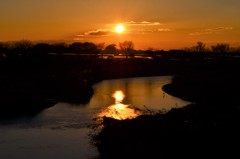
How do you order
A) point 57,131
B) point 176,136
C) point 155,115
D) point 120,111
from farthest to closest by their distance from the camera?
point 120,111 < point 57,131 < point 155,115 < point 176,136

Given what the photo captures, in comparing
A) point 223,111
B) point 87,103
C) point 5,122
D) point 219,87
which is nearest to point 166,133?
point 223,111

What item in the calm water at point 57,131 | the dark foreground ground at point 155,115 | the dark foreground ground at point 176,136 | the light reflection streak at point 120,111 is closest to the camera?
the dark foreground ground at point 176,136

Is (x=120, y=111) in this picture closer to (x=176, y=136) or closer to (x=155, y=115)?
(x=155, y=115)

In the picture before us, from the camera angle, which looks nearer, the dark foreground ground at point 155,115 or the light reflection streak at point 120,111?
the dark foreground ground at point 155,115

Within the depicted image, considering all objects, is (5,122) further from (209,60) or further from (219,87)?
(209,60)

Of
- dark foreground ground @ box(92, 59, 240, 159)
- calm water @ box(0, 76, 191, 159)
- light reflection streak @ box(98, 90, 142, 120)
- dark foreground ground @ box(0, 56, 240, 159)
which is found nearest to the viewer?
dark foreground ground @ box(92, 59, 240, 159)

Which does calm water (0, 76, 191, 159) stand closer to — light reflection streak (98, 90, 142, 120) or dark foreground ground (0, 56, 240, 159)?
light reflection streak (98, 90, 142, 120)

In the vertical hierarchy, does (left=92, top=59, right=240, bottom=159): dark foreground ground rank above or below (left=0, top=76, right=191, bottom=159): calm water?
above

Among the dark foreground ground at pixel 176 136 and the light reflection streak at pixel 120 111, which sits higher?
the dark foreground ground at pixel 176 136

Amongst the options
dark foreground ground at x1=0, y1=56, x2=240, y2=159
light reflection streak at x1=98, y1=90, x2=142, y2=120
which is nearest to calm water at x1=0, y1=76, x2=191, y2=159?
light reflection streak at x1=98, y1=90, x2=142, y2=120

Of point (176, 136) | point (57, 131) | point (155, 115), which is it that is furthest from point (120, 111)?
point (176, 136)

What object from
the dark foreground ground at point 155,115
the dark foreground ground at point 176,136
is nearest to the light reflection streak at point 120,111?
the dark foreground ground at point 155,115

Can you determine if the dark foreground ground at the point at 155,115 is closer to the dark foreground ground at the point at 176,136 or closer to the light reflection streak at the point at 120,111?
the dark foreground ground at the point at 176,136

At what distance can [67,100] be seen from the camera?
43844mm
